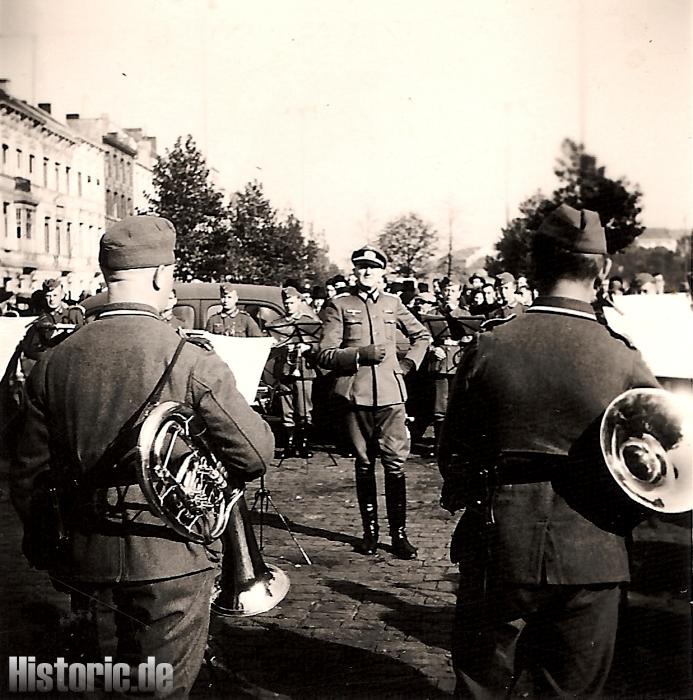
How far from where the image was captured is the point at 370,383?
6.09m

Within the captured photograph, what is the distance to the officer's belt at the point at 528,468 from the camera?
2820 mm

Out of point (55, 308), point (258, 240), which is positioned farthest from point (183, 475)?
point (258, 240)

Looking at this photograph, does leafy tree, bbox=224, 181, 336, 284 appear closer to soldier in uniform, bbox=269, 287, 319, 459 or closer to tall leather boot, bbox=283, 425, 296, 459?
soldier in uniform, bbox=269, 287, 319, 459

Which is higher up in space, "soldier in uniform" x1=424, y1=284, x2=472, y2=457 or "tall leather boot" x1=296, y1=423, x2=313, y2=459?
"soldier in uniform" x1=424, y1=284, x2=472, y2=457

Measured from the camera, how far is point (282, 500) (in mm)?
7738

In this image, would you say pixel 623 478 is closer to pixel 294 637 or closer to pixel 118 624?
pixel 118 624

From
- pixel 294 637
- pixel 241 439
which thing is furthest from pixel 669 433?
pixel 294 637

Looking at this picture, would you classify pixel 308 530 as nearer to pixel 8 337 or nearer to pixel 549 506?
pixel 8 337

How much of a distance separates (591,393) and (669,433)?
26cm

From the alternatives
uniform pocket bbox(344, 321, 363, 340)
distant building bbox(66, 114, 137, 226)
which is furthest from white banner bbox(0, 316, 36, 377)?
distant building bbox(66, 114, 137, 226)

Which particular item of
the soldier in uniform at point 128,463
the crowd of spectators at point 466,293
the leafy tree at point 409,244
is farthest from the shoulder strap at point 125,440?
the leafy tree at point 409,244

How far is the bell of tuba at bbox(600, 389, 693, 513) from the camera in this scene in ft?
8.84

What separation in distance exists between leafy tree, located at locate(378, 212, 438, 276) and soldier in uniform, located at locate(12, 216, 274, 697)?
2389 cm

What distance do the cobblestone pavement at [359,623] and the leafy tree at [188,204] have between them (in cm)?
804
